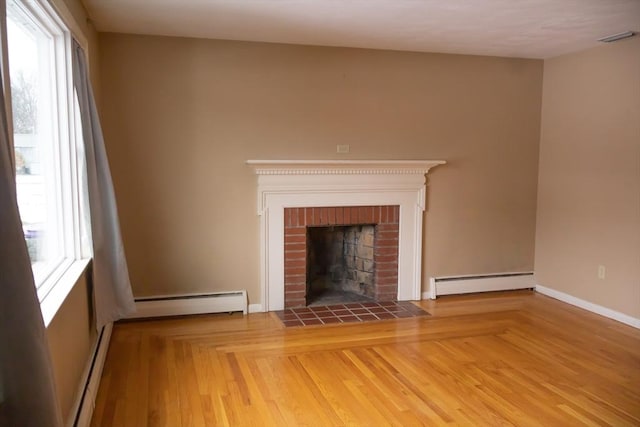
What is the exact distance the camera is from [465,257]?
5.14 m

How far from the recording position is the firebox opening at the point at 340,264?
16.5 ft

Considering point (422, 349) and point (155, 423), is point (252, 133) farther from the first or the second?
point (155, 423)

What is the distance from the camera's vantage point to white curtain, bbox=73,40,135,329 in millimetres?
3041

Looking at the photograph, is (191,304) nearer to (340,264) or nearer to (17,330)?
(340,264)

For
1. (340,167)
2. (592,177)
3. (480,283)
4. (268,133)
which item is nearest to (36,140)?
(268,133)

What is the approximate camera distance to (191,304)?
4406mm

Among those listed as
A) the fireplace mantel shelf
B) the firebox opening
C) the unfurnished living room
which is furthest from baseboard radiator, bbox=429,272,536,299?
the fireplace mantel shelf

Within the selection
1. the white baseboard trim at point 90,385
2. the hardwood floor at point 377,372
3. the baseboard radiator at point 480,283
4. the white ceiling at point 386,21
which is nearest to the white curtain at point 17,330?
the white baseboard trim at point 90,385

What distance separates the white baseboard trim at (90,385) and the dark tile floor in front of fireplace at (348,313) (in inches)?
54.5

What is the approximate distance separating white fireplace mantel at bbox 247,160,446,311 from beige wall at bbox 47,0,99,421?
5.42 feet

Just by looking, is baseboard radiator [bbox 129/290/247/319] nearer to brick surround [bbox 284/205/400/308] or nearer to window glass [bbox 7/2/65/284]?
brick surround [bbox 284/205/400/308]

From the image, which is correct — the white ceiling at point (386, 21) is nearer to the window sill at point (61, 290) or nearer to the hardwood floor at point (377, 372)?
the window sill at point (61, 290)

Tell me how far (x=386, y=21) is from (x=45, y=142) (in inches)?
90.8

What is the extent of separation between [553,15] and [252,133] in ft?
7.74
